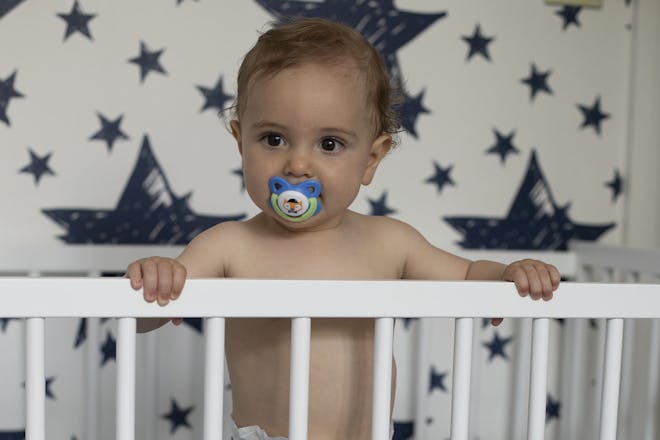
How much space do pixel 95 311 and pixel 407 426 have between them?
37.8 inches

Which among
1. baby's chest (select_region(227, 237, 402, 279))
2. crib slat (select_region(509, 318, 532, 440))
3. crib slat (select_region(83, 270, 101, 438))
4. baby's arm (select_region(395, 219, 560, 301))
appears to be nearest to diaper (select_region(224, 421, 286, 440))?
baby's chest (select_region(227, 237, 402, 279))

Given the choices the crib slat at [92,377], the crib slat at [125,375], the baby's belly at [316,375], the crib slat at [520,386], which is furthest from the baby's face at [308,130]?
the crib slat at [520,386]

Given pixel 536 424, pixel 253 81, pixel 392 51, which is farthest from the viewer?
pixel 392 51

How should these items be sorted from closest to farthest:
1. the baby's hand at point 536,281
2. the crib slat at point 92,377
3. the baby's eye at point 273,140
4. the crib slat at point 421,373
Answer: the baby's hand at point 536,281 → the baby's eye at point 273,140 → the crib slat at point 92,377 → the crib slat at point 421,373

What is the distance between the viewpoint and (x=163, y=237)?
1430 mm

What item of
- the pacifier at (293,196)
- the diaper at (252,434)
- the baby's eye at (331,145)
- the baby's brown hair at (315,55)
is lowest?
the diaper at (252,434)

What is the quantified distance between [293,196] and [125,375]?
0.89 ft

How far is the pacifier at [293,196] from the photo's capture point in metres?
0.87

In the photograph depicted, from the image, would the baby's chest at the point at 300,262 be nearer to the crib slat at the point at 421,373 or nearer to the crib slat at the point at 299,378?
the crib slat at the point at 299,378

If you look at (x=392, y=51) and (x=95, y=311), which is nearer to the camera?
(x=95, y=311)

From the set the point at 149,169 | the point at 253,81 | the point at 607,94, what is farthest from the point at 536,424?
the point at 607,94

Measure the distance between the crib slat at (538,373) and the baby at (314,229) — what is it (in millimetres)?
45

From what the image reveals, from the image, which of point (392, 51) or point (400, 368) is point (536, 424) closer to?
point (400, 368)

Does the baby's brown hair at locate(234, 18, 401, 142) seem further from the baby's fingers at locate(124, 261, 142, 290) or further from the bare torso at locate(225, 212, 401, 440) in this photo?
the baby's fingers at locate(124, 261, 142, 290)
